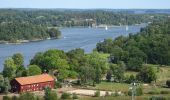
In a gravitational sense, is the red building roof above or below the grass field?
above

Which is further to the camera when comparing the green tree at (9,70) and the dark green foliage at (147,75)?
the dark green foliage at (147,75)

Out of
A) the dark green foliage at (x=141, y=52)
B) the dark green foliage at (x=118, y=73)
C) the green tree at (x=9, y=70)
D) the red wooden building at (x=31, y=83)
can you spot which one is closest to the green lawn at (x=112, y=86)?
the dark green foliage at (x=118, y=73)

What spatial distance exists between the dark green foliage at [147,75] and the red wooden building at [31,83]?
4.74m

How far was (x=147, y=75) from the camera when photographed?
24641 millimetres

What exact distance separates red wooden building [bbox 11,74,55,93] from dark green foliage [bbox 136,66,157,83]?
474 cm

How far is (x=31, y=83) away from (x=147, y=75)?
613 centimetres

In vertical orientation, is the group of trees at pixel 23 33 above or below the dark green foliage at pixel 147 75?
below

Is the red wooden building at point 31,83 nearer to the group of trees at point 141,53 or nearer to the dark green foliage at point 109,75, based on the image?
the dark green foliage at point 109,75

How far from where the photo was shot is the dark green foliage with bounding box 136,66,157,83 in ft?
80.4

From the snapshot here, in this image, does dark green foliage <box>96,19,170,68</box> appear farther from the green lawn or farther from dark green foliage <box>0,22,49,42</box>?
dark green foliage <box>0,22,49,42</box>

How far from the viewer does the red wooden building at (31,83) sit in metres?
22.0

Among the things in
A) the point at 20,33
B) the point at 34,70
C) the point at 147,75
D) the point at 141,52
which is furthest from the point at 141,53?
the point at 20,33

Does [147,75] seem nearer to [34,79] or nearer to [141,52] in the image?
[34,79]

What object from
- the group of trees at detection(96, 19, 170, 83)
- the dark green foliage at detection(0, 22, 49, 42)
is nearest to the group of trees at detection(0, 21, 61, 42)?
the dark green foliage at detection(0, 22, 49, 42)
